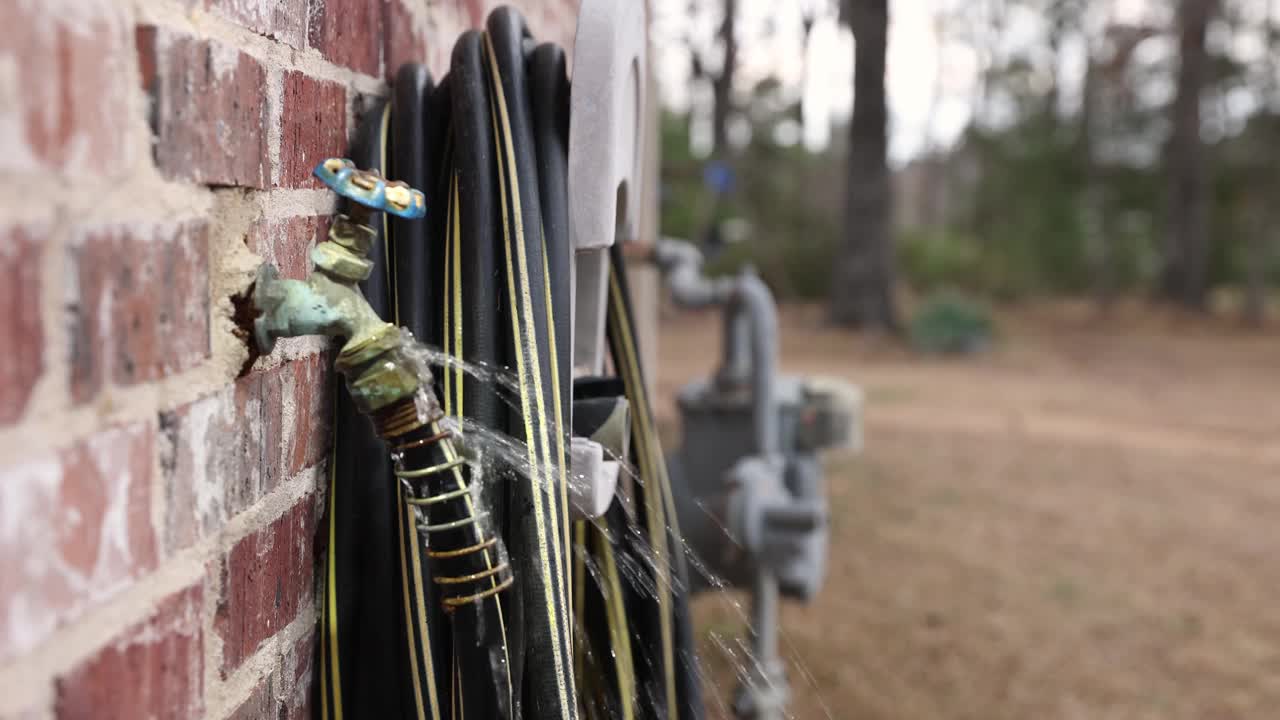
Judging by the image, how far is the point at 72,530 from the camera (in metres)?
0.66

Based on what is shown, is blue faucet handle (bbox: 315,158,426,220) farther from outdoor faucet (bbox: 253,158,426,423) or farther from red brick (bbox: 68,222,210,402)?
red brick (bbox: 68,222,210,402)

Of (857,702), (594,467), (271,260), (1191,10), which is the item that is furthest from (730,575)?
(1191,10)

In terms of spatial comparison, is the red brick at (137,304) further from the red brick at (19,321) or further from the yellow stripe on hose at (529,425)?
the yellow stripe on hose at (529,425)

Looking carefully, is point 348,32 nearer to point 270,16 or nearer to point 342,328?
point 270,16

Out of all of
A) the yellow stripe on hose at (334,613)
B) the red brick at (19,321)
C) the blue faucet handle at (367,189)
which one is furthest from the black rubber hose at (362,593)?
the red brick at (19,321)

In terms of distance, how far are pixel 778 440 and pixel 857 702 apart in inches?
43.7

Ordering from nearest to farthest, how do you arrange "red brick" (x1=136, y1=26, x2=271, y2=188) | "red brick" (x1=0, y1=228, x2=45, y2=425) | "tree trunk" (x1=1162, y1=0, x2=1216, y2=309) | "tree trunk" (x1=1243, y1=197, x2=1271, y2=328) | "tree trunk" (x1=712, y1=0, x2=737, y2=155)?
"red brick" (x1=0, y1=228, x2=45, y2=425) → "red brick" (x1=136, y1=26, x2=271, y2=188) → "tree trunk" (x1=1243, y1=197, x2=1271, y2=328) → "tree trunk" (x1=1162, y1=0, x2=1216, y2=309) → "tree trunk" (x1=712, y1=0, x2=737, y2=155)

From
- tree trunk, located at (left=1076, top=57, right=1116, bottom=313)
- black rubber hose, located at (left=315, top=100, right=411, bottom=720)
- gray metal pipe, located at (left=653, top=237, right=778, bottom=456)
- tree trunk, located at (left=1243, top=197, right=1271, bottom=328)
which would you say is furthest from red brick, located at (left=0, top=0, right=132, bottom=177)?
tree trunk, located at (left=1076, top=57, right=1116, bottom=313)

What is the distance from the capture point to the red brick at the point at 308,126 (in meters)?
0.98

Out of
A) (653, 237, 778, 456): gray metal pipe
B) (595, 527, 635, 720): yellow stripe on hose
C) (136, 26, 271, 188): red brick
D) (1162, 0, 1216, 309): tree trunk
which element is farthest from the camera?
(1162, 0, 1216, 309): tree trunk

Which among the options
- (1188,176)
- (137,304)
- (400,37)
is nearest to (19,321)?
(137,304)

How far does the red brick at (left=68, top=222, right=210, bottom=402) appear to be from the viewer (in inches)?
26.2

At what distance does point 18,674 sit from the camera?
0.62 metres

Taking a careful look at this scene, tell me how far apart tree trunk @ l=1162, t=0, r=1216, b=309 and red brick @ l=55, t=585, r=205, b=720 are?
16979 millimetres
